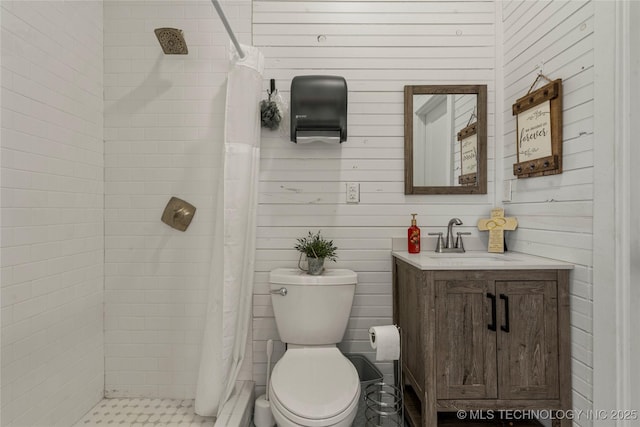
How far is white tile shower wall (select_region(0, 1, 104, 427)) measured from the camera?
1.54 m

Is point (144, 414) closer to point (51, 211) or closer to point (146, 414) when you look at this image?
point (146, 414)

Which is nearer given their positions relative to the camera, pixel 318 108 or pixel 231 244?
pixel 231 244

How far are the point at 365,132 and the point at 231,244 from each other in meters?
1.03

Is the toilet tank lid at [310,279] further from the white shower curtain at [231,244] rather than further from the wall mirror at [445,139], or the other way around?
the wall mirror at [445,139]

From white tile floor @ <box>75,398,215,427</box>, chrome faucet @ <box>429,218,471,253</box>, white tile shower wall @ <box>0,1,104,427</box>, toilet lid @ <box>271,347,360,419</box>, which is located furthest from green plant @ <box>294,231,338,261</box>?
white tile shower wall @ <box>0,1,104,427</box>

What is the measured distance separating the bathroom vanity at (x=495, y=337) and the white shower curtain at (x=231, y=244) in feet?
2.95

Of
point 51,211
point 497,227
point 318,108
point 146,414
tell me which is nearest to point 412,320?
point 497,227

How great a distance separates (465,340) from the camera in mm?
1596

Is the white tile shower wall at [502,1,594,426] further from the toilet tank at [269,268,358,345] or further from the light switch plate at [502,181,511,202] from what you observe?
the toilet tank at [269,268,358,345]

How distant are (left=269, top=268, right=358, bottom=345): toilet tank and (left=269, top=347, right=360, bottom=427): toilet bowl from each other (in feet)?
0.36

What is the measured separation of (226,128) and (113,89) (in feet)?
2.79

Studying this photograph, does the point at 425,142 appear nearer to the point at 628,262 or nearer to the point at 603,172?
the point at 603,172

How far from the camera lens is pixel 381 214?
7.28 ft

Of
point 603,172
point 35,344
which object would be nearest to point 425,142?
point 603,172
